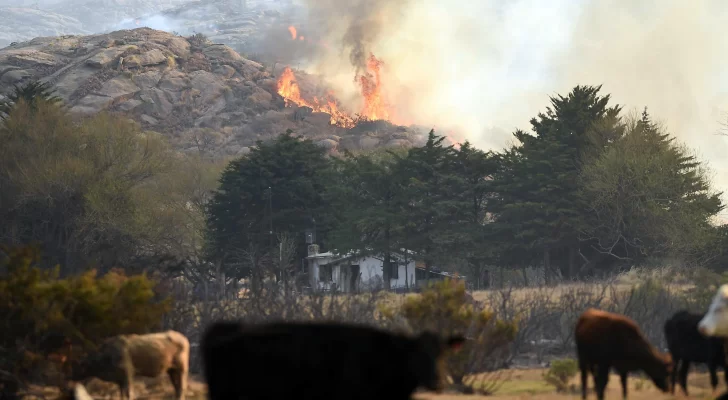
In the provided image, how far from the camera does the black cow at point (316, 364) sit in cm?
727

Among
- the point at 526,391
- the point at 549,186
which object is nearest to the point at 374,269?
the point at 549,186

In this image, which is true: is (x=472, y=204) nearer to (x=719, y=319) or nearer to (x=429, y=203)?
(x=429, y=203)

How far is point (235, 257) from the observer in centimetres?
6712

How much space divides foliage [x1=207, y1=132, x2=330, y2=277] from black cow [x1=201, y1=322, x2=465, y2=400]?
5908 cm

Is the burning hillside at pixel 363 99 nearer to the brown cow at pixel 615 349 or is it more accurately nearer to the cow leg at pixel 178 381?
the cow leg at pixel 178 381

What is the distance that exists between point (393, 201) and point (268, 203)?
8398 mm

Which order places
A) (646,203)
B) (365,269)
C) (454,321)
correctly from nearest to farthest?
(454,321)
(646,203)
(365,269)

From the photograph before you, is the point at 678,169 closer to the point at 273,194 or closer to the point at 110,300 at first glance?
the point at 273,194

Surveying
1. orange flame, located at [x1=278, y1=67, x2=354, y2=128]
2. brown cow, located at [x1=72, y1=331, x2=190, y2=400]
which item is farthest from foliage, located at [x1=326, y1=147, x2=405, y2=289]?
orange flame, located at [x1=278, y1=67, x2=354, y2=128]

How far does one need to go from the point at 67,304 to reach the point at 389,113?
173 meters

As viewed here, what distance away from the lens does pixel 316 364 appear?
7254mm

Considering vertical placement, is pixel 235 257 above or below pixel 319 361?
above

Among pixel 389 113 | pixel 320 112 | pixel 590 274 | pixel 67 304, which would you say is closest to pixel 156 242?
pixel 590 274

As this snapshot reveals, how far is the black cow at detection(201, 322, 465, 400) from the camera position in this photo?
23.8ft
